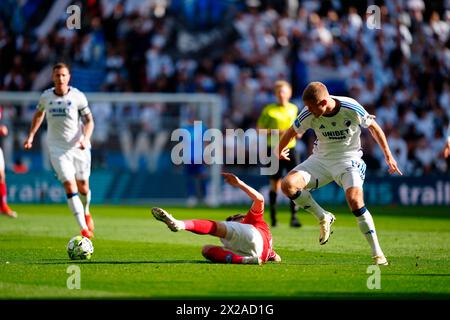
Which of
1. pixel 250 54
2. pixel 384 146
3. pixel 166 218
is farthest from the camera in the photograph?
pixel 250 54

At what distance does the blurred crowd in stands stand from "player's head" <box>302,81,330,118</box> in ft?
60.0

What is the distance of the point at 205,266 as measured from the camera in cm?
1262

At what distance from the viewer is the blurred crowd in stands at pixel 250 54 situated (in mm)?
31906

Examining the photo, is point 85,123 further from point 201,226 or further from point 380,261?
point 380,261

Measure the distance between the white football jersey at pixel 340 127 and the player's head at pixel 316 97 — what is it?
1.42ft

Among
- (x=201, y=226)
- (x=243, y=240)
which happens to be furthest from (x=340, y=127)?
(x=201, y=226)

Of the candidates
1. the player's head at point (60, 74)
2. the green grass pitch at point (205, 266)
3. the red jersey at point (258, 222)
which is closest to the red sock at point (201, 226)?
the green grass pitch at point (205, 266)

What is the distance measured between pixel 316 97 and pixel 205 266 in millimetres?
2483

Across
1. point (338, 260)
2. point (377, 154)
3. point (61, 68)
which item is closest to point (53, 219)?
point (61, 68)

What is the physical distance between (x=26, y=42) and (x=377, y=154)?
11.5 meters

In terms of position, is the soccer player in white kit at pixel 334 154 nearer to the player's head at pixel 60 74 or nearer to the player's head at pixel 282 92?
the player's head at pixel 60 74
